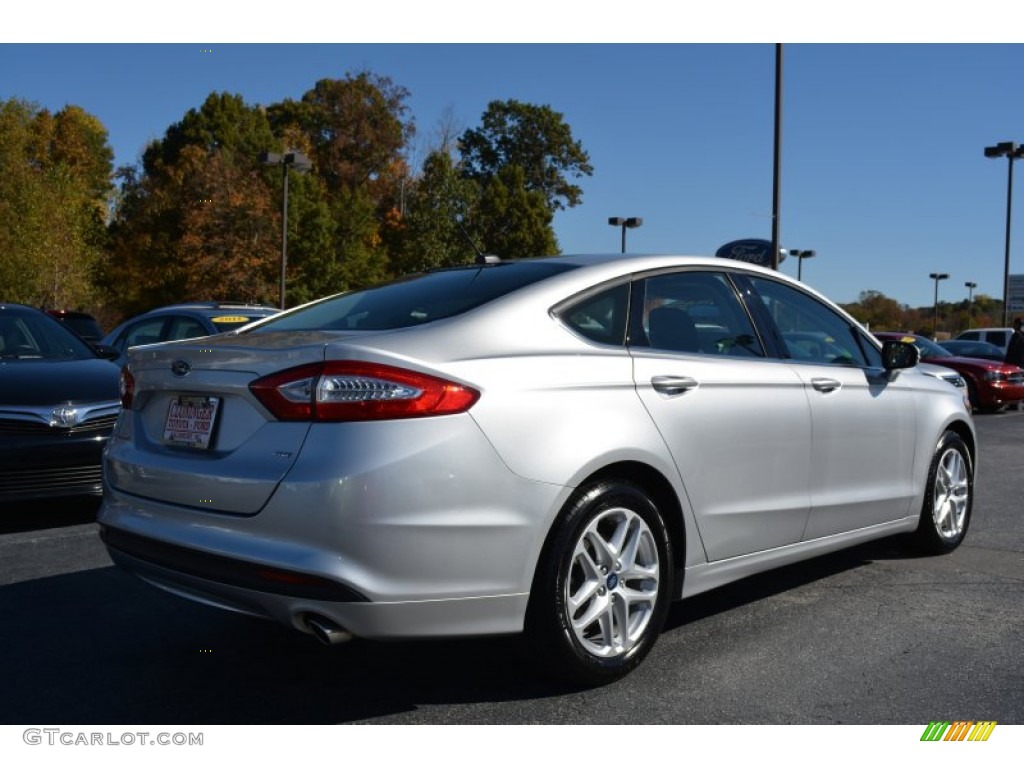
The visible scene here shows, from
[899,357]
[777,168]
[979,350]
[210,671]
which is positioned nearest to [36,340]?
[210,671]

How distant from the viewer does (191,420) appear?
352cm

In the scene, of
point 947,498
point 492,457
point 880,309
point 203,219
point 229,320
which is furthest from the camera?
point 880,309

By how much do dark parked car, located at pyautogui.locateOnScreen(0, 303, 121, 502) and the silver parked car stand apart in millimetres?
2718

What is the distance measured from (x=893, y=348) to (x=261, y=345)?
129 inches

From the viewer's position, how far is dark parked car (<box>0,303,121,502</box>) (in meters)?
6.26

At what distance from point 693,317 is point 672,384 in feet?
1.69

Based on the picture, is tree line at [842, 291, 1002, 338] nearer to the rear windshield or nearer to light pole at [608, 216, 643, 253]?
light pole at [608, 216, 643, 253]

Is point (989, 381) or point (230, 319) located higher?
point (230, 319)

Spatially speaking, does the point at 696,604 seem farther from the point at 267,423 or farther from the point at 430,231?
the point at 430,231

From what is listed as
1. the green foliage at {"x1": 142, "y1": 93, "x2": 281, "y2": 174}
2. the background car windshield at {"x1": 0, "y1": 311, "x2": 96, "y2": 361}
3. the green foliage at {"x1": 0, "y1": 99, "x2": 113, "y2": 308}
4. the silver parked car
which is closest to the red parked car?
the background car windshield at {"x1": 0, "y1": 311, "x2": 96, "y2": 361}

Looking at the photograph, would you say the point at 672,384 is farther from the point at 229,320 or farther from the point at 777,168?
the point at 777,168

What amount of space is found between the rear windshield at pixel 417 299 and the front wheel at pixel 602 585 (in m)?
0.82

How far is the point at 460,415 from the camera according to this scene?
10.5ft

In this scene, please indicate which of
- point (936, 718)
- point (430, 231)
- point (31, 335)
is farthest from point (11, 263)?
point (936, 718)
